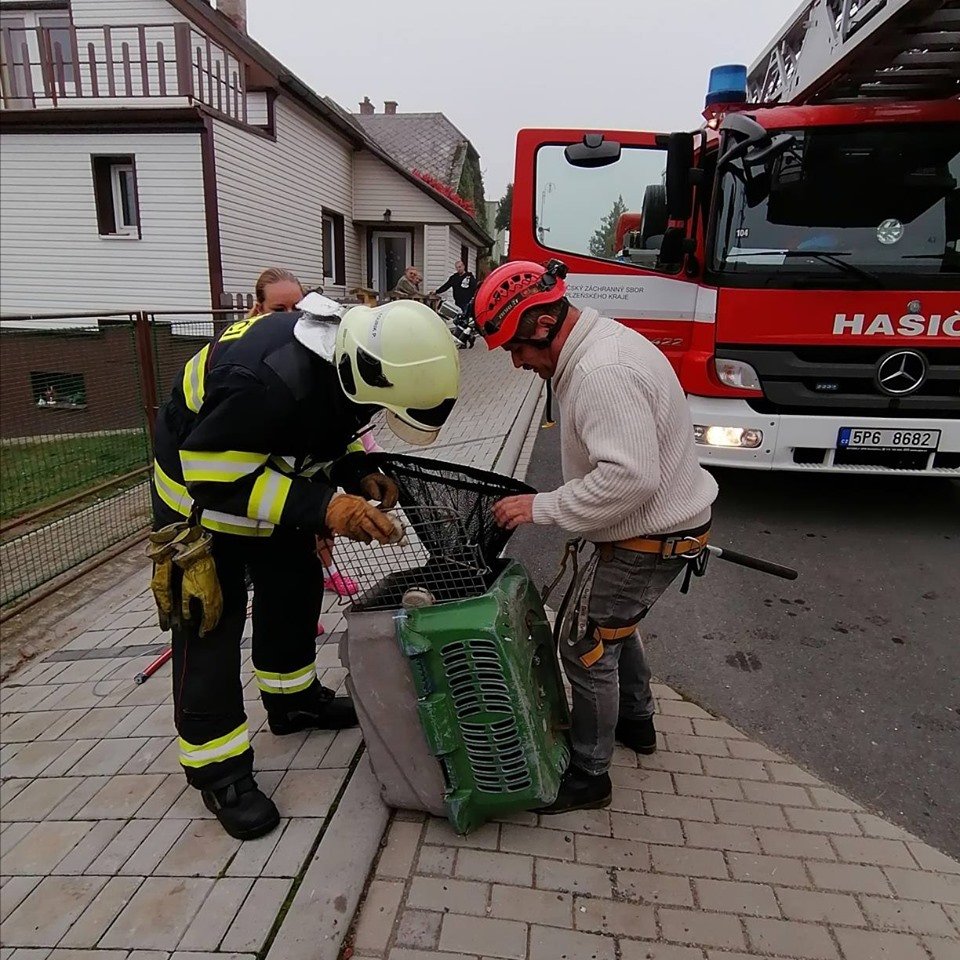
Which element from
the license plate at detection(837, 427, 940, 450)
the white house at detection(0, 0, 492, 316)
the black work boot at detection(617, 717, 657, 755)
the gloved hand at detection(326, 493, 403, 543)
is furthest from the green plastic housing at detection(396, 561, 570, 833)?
the white house at detection(0, 0, 492, 316)

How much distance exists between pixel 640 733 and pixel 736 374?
2907 millimetres

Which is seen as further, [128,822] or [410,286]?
[410,286]

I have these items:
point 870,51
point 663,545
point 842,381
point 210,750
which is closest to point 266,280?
point 210,750

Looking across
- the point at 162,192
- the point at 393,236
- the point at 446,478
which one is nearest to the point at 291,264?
the point at 162,192

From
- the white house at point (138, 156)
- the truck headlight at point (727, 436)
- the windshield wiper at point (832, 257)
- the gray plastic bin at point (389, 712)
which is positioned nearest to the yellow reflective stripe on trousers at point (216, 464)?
the gray plastic bin at point (389, 712)

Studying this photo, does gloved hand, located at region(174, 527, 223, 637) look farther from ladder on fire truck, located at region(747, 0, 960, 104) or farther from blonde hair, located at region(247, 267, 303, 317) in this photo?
ladder on fire truck, located at region(747, 0, 960, 104)

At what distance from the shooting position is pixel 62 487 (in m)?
5.39

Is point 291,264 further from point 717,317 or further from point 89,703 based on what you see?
point 89,703

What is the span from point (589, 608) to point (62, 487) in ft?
15.4

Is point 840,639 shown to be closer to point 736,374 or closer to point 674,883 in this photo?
point 736,374

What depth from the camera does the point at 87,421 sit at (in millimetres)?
6195

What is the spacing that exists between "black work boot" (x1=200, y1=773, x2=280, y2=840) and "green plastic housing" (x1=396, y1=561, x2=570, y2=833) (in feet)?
2.06

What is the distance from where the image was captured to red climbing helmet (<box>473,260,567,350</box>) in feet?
7.07

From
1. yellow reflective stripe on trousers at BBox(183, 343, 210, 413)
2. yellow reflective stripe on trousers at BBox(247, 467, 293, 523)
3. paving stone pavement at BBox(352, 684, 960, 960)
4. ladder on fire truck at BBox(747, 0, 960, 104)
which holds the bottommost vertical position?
paving stone pavement at BBox(352, 684, 960, 960)
